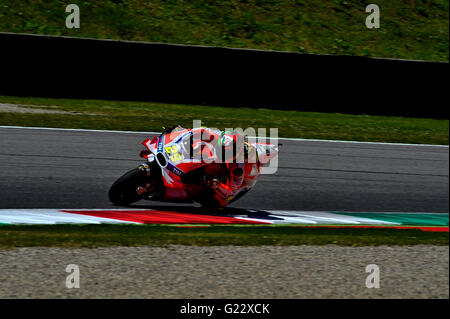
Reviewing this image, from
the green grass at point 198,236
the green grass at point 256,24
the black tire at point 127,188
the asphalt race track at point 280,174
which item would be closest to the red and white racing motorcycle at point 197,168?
the black tire at point 127,188

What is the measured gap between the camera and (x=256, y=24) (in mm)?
21031

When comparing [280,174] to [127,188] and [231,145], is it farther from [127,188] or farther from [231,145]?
[127,188]

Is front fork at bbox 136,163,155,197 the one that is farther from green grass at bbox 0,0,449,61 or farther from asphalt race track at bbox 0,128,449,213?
green grass at bbox 0,0,449,61

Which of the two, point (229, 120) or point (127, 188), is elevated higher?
point (229, 120)

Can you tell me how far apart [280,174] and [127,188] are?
279 centimetres

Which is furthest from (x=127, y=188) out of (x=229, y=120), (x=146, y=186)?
(x=229, y=120)

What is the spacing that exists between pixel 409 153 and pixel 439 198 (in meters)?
2.53

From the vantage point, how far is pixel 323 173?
11.0 meters

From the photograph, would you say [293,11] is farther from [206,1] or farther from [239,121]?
[239,121]

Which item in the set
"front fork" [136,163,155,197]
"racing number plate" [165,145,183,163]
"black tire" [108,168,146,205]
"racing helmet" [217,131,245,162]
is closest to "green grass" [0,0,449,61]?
"black tire" [108,168,146,205]

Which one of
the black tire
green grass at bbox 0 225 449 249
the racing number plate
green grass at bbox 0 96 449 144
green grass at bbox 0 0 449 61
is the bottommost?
green grass at bbox 0 225 449 249

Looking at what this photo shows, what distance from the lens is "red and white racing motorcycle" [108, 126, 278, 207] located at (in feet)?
27.3

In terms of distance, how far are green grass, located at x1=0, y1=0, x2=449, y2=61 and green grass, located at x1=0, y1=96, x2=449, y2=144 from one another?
4.57 meters

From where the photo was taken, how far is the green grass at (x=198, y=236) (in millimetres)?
7164
